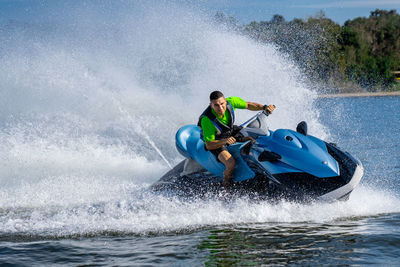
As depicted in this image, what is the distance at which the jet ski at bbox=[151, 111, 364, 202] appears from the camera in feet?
15.9

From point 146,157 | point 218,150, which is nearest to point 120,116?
point 146,157

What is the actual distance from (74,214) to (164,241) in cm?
144

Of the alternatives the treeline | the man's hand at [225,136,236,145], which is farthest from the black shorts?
the treeline

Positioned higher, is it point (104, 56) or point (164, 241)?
point (104, 56)

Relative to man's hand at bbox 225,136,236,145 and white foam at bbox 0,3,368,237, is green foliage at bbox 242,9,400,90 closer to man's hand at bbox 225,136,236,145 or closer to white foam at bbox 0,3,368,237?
white foam at bbox 0,3,368,237

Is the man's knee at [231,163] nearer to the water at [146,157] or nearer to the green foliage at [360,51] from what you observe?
the water at [146,157]

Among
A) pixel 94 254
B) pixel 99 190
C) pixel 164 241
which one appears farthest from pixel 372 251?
pixel 99 190

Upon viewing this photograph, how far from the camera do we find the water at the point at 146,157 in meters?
4.57

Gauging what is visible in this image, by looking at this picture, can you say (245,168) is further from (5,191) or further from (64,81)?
(64,81)

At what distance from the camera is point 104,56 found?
1448cm

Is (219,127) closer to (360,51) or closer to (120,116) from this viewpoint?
(120,116)

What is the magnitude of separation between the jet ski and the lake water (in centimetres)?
19

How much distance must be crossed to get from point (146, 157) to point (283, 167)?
16.5ft

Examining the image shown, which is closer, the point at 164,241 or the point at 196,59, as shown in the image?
the point at 164,241
